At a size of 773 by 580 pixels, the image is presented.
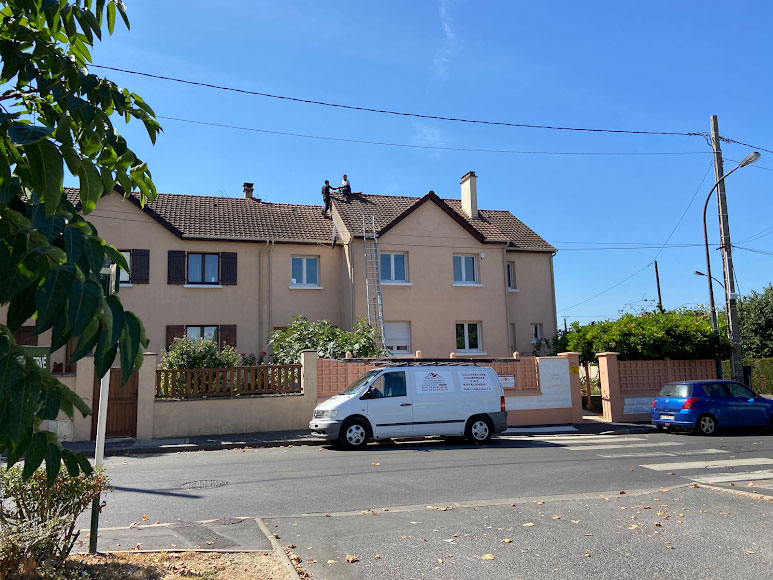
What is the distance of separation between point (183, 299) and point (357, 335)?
7.56 meters

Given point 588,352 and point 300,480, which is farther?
point 588,352

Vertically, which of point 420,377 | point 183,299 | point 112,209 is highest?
point 112,209

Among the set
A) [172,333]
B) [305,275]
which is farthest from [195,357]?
[305,275]

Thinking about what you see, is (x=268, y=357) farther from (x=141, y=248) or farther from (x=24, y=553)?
(x=24, y=553)

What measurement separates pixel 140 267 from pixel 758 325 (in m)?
33.8

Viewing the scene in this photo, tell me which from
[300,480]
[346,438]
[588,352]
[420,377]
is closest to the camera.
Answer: [300,480]

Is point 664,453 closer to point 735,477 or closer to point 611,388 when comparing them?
point 735,477

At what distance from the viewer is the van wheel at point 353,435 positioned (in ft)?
46.6

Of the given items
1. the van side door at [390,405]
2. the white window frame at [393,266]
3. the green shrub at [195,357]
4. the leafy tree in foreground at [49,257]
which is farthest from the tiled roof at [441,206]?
the leafy tree in foreground at [49,257]

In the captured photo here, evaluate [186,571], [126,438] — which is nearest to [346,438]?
[126,438]

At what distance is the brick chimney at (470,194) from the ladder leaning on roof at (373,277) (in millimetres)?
5807

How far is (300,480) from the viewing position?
401 inches

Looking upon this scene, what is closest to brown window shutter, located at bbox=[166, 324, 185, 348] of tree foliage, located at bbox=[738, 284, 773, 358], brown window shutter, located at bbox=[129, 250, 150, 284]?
brown window shutter, located at bbox=[129, 250, 150, 284]

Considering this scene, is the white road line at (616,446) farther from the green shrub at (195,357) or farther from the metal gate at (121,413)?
the metal gate at (121,413)
